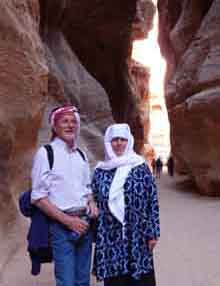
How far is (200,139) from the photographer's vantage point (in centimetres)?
898

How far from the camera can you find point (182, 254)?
4695 mm

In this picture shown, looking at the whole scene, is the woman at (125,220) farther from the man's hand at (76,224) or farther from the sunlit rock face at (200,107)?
the sunlit rock face at (200,107)

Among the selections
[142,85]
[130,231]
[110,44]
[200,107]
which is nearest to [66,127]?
[130,231]

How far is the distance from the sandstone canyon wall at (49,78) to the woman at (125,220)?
1368 millimetres

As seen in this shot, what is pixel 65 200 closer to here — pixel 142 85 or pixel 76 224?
pixel 76 224

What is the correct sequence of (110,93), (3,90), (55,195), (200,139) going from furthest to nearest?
(110,93), (200,139), (3,90), (55,195)

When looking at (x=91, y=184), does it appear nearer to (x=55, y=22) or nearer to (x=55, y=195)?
(x=55, y=195)

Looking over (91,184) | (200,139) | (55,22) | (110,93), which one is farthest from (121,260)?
(110,93)

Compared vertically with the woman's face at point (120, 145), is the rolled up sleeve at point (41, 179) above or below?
below

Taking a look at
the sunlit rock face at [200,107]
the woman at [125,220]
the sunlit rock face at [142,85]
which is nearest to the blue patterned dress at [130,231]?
the woman at [125,220]

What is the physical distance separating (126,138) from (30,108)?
2275 millimetres

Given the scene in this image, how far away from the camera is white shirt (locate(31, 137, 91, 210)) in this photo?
95.1 inches

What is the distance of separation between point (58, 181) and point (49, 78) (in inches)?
263

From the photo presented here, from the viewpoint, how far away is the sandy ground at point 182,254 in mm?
3746
